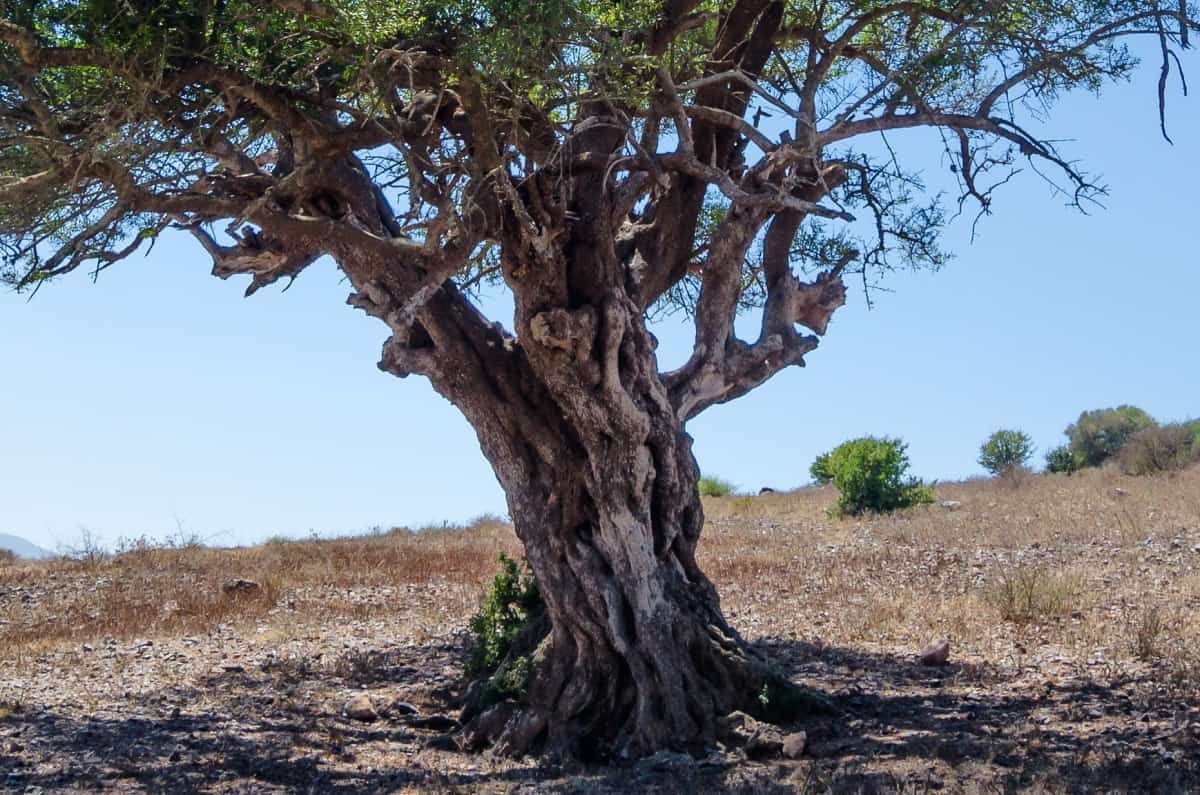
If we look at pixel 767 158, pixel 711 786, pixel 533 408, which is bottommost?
pixel 711 786

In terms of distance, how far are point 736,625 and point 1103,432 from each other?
32.6m

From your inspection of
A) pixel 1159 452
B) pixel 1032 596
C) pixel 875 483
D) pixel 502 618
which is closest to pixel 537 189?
pixel 502 618

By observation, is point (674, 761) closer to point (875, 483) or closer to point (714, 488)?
point (875, 483)

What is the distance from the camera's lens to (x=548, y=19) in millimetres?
7227

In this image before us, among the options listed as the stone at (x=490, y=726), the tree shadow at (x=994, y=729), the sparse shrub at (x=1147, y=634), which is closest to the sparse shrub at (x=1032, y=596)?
the sparse shrub at (x=1147, y=634)

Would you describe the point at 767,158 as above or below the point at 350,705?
above

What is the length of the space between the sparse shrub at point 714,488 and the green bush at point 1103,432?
11.8 m

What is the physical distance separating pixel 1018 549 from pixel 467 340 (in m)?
10.3

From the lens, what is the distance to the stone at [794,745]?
783cm

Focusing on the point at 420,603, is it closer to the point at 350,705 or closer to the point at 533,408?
the point at 350,705

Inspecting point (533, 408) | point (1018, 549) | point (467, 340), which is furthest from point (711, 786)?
point (1018, 549)

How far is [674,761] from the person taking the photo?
25.5ft

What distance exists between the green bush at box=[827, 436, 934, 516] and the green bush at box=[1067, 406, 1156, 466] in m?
16.8

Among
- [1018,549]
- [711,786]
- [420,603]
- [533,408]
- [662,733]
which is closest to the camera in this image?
[711,786]
